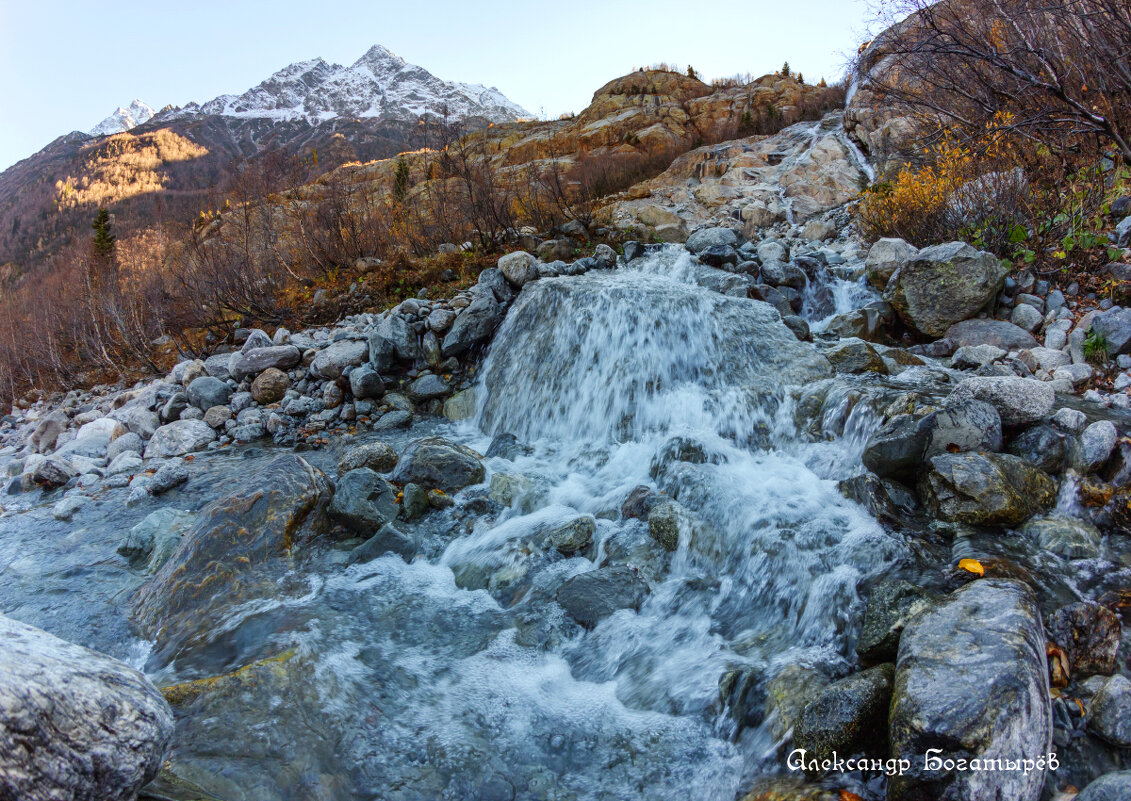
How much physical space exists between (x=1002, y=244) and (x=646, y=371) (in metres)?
4.62

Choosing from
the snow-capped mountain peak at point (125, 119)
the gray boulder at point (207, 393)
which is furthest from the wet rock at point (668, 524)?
the snow-capped mountain peak at point (125, 119)

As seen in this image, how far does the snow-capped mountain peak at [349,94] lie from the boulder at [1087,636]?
87678 millimetres

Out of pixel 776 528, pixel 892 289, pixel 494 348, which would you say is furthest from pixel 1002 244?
pixel 494 348

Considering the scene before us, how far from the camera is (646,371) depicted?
6.61 meters

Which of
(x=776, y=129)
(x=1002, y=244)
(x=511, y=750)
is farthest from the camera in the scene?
(x=776, y=129)

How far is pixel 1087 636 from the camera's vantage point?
2.57 m

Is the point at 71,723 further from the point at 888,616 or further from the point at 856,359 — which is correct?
the point at 856,359

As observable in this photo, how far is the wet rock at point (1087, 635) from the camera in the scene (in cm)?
249

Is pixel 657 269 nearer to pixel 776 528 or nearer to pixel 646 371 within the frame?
pixel 646 371

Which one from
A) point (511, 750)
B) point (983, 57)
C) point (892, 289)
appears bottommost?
point (511, 750)

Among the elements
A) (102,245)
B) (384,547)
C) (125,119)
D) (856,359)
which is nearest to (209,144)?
(102,245)

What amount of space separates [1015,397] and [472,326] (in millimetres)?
6273

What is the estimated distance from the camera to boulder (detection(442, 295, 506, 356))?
7.90 metres

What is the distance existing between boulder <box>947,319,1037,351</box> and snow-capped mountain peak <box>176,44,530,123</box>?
276 ft
